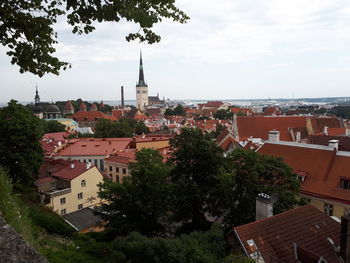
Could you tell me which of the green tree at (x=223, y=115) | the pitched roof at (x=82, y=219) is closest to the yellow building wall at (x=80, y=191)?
the pitched roof at (x=82, y=219)

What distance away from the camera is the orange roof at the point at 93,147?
40.8 metres

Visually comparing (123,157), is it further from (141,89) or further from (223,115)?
(141,89)

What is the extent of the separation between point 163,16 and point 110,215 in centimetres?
1338

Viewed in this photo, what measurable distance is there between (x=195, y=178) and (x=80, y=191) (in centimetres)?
1402

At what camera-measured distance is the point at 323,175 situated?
20.6 m

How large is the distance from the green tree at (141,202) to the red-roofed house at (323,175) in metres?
10.2

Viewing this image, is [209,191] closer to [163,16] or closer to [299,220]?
[299,220]

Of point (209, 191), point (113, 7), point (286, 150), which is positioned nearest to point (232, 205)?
point (209, 191)

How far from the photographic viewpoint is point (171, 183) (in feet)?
52.4

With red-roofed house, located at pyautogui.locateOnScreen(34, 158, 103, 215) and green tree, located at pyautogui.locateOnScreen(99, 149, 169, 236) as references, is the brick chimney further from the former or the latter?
red-roofed house, located at pyautogui.locateOnScreen(34, 158, 103, 215)

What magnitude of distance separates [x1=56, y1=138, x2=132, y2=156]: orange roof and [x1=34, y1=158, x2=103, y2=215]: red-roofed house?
1234cm

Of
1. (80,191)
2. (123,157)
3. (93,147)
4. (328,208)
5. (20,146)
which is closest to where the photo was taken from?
(328,208)

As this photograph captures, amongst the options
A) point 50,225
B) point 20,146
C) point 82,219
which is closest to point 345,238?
point 50,225

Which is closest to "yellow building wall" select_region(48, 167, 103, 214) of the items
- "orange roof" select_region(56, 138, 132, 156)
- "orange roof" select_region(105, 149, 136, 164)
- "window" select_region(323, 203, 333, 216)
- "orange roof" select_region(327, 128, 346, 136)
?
"orange roof" select_region(105, 149, 136, 164)
